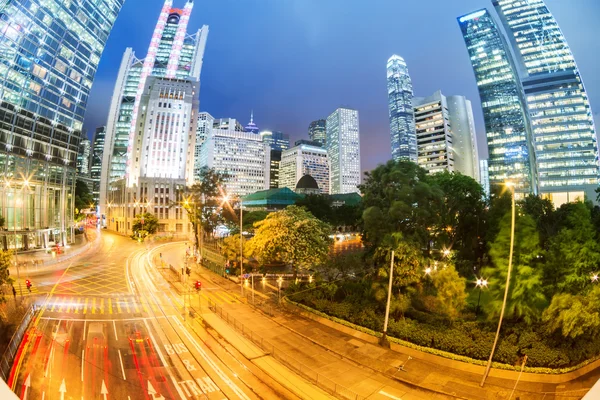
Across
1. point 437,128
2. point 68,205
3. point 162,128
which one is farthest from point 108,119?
point 437,128

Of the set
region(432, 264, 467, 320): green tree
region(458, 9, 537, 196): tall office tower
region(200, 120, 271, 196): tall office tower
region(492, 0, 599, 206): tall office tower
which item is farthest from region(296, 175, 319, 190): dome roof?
region(432, 264, 467, 320): green tree

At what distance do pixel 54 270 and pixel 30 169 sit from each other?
105 feet

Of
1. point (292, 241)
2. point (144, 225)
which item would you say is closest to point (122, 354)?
point (292, 241)

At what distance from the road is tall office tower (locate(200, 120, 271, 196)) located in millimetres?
140277

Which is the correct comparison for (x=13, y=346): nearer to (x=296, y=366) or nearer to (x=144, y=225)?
(x=296, y=366)

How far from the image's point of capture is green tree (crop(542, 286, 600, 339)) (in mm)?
13641

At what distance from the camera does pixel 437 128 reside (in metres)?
153

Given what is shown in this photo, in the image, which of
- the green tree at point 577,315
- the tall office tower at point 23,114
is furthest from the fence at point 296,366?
the tall office tower at point 23,114

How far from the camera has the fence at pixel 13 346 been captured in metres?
10.9

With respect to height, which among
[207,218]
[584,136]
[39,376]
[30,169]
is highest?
[584,136]

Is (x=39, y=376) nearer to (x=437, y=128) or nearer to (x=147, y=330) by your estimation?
(x=147, y=330)

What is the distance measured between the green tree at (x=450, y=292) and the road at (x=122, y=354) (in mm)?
11320

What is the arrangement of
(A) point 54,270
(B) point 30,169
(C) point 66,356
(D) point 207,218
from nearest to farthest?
1. (B) point 30,169
2. (C) point 66,356
3. (A) point 54,270
4. (D) point 207,218

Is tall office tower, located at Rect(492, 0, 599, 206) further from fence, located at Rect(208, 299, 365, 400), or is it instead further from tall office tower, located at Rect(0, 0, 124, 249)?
tall office tower, located at Rect(0, 0, 124, 249)
